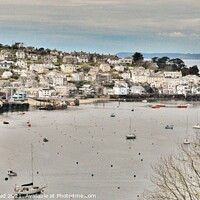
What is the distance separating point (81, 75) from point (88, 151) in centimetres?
2356

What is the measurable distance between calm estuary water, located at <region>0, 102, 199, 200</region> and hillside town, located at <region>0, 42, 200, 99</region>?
387 inches

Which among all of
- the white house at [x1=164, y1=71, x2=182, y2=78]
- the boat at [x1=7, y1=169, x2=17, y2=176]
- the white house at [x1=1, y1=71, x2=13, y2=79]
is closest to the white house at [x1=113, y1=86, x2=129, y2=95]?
the white house at [x1=1, y1=71, x2=13, y2=79]

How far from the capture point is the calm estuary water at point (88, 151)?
7605 mm

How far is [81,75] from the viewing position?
111 feet

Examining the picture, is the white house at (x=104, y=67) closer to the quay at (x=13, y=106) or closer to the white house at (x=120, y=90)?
the white house at (x=120, y=90)

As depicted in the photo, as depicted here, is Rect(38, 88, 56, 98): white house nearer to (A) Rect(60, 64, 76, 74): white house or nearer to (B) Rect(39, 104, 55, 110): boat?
(B) Rect(39, 104, 55, 110): boat

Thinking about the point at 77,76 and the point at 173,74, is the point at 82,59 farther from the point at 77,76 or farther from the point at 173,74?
the point at 77,76

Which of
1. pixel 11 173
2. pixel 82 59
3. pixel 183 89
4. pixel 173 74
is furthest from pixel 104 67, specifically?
pixel 11 173

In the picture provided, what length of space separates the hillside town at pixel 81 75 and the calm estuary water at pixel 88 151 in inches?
387

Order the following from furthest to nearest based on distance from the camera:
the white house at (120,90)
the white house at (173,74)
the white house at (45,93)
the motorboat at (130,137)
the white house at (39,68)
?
the white house at (173,74)
the white house at (39,68)
the white house at (120,90)
the white house at (45,93)
the motorboat at (130,137)

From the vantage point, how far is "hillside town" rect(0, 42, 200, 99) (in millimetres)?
29062

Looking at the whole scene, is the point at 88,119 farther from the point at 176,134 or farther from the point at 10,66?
the point at 10,66

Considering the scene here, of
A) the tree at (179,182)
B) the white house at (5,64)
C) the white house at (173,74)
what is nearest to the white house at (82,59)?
the white house at (173,74)

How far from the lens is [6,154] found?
10.0 meters
